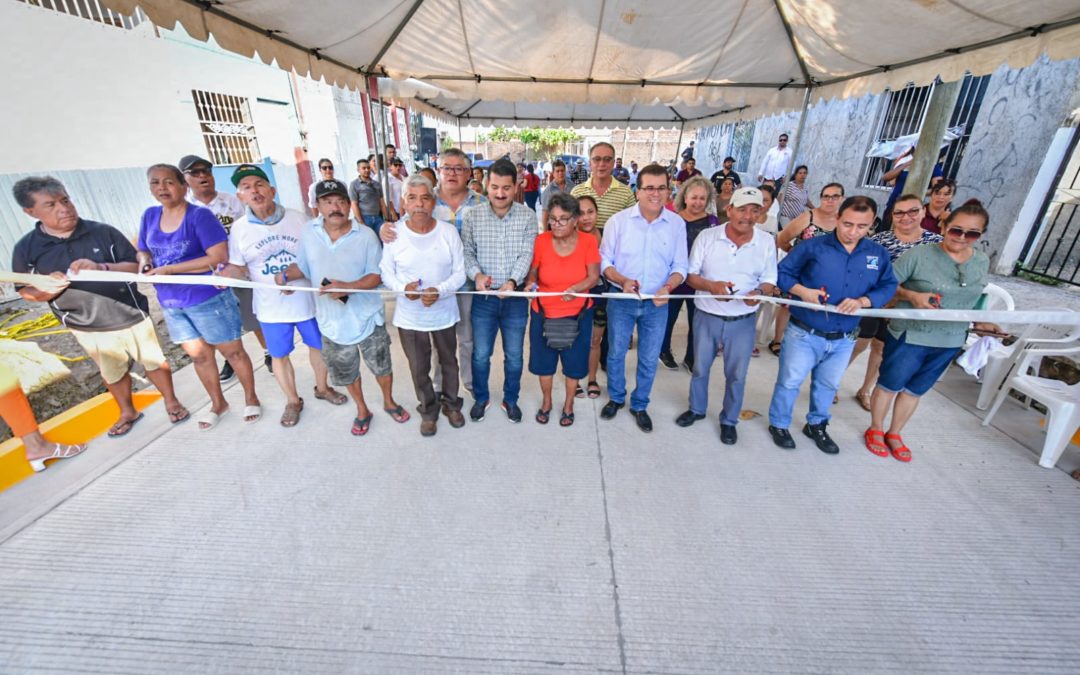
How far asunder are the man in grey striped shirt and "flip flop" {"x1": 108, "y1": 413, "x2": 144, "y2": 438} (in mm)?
2670

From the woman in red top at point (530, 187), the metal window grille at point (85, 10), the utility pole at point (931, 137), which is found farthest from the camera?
the woman in red top at point (530, 187)

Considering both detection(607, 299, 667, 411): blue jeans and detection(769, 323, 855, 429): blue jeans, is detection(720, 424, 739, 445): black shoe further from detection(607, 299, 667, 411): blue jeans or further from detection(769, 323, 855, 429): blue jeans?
detection(607, 299, 667, 411): blue jeans

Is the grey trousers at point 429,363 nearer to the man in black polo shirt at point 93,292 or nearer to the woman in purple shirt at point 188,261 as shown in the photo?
the woman in purple shirt at point 188,261

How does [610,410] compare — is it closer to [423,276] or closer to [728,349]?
[728,349]

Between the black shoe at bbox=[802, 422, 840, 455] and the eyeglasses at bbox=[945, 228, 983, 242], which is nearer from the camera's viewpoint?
the eyeglasses at bbox=[945, 228, 983, 242]

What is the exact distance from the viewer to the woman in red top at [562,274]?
2.89 meters

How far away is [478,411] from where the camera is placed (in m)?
3.55

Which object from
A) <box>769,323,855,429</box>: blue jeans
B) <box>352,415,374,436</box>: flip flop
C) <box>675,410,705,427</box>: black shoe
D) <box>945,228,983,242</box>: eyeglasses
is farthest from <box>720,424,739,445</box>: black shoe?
<box>352,415,374,436</box>: flip flop

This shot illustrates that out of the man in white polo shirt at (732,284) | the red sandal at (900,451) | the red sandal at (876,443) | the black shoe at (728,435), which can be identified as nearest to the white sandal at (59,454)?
the man in white polo shirt at (732,284)

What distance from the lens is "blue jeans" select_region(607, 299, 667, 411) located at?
10.7 ft

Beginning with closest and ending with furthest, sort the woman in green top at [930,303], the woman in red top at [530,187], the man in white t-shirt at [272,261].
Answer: the woman in green top at [930,303] < the man in white t-shirt at [272,261] < the woman in red top at [530,187]

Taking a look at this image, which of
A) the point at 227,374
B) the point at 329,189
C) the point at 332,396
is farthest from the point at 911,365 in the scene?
the point at 227,374

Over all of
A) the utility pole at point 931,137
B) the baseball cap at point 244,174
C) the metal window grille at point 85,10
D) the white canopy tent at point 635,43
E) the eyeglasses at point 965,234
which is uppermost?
the metal window grille at point 85,10

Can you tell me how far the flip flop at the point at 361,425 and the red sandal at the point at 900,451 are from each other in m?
3.92
